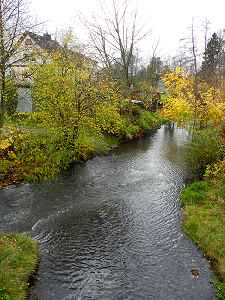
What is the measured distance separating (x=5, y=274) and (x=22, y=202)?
786cm

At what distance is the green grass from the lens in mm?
11906

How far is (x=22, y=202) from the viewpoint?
20016 millimetres

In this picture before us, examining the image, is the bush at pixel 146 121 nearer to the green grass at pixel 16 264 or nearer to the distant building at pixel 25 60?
the distant building at pixel 25 60

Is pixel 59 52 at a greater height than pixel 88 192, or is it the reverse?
pixel 59 52

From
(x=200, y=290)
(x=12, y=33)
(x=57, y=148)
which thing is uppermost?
(x=12, y=33)

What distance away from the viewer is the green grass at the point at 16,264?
11.9 m

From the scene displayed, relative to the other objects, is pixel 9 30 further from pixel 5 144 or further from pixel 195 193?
pixel 195 193

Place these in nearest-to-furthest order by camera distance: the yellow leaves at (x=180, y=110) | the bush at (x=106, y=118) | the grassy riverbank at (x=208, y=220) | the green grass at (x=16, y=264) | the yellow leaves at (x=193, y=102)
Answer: the green grass at (x=16, y=264)
the grassy riverbank at (x=208, y=220)
the bush at (x=106, y=118)
the yellow leaves at (x=193, y=102)
the yellow leaves at (x=180, y=110)

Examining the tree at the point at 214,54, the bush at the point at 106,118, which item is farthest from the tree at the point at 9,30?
the tree at the point at 214,54

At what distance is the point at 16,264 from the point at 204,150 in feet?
50.5

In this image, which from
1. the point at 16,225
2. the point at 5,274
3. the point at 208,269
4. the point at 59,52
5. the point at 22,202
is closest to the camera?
the point at 5,274

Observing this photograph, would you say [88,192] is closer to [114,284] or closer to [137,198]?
[137,198]

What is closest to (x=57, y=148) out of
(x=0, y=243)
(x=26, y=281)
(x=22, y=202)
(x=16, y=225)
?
(x=22, y=202)

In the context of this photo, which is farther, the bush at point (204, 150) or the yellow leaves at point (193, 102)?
the yellow leaves at point (193, 102)
